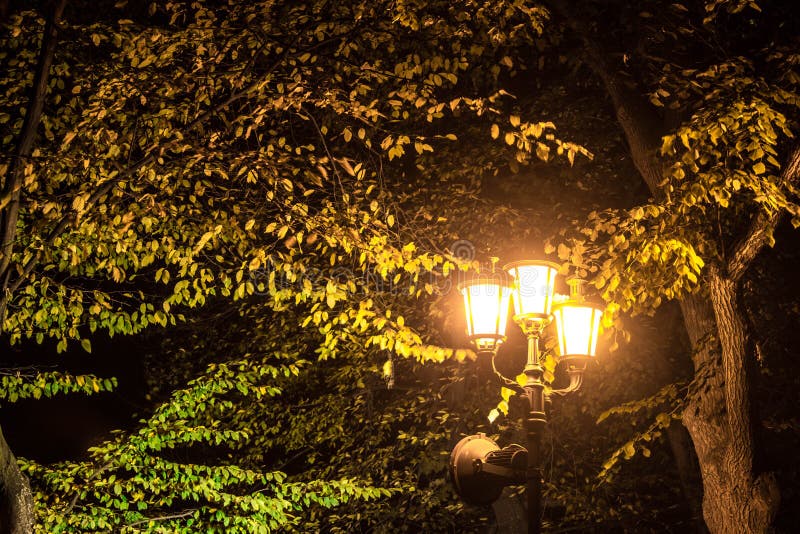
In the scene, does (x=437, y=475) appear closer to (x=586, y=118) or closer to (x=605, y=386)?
(x=605, y=386)

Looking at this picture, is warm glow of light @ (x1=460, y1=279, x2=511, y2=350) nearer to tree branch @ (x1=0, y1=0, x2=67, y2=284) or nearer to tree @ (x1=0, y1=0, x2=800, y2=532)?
tree @ (x1=0, y1=0, x2=800, y2=532)

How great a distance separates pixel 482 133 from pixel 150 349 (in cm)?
917

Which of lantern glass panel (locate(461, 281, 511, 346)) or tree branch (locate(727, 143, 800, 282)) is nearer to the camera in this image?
lantern glass panel (locate(461, 281, 511, 346))

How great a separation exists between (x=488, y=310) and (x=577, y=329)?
2.51ft

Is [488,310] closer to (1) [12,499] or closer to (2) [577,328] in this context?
(2) [577,328]

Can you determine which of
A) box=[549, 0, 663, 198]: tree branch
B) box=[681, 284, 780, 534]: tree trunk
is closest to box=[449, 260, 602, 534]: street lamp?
box=[681, 284, 780, 534]: tree trunk

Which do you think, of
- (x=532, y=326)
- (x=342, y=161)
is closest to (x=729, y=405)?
(x=532, y=326)

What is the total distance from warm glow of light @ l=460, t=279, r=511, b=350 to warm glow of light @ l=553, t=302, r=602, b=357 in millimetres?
524

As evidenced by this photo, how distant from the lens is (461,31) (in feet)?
19.8

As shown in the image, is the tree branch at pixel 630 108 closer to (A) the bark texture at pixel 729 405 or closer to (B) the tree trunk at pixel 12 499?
(A) the bark texture at pixel 729 405

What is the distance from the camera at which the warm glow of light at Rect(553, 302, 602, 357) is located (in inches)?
213

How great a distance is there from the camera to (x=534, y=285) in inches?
211

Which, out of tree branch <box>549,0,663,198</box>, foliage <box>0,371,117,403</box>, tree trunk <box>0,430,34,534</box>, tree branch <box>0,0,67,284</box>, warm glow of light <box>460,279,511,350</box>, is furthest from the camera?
tree branch <box>549,0,663,198</box>

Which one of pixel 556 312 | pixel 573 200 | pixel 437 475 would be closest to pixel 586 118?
pixel 573 200
